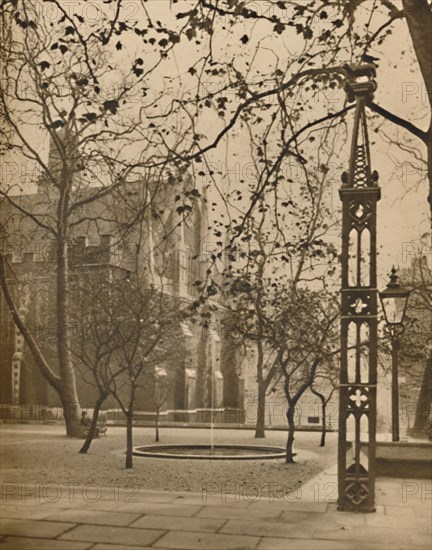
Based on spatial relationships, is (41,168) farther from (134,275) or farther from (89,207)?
(134,275)

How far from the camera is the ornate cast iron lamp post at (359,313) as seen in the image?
3385 mm

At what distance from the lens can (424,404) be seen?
3.62 meters

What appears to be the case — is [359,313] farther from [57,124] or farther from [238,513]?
[57,124]

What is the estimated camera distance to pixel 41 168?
14.7ft

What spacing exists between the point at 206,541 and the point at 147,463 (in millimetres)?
896

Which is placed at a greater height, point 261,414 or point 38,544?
point 261,414

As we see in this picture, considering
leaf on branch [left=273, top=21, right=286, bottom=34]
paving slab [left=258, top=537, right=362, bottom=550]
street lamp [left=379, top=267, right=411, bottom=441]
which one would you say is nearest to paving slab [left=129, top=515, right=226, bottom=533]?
paving slab [left=258, top=537, right=362, bottom=550]

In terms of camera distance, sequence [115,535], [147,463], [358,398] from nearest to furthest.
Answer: [115,535] → [358,398] → [147,463]

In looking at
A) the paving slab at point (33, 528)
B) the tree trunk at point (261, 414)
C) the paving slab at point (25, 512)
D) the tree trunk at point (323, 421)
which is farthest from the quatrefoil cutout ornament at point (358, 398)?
the paving slab at point (25, 512)

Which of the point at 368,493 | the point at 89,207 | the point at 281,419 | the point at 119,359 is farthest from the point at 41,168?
the point at 368,493

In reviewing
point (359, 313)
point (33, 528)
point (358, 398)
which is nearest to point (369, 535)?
point (358, 398)

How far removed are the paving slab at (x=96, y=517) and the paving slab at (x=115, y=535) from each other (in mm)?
76

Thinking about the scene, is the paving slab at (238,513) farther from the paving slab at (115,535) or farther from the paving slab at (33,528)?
the paving slab at (33,528)

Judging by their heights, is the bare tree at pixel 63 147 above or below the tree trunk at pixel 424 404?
above
